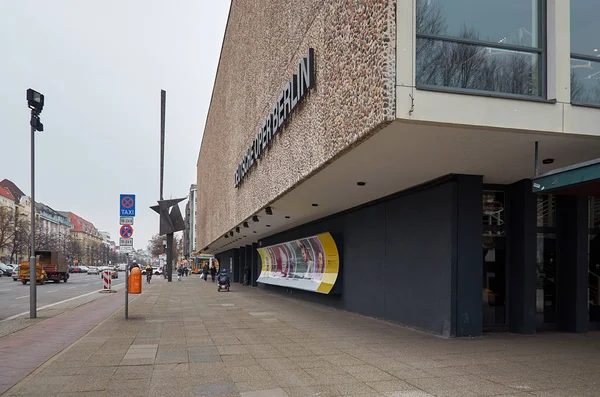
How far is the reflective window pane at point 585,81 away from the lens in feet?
26.3

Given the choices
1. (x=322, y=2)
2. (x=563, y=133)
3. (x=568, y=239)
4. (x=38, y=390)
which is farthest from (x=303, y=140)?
(x=38, y=390)

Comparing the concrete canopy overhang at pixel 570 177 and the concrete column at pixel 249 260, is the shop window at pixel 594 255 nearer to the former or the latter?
the concrete canopy overhang at pixel 570 177

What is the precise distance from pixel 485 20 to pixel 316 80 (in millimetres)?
3623

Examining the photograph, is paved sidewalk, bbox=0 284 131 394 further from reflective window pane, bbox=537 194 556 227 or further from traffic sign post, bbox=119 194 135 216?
reflective window pane, bbox=537 194 556 227

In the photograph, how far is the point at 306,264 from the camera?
2088cm

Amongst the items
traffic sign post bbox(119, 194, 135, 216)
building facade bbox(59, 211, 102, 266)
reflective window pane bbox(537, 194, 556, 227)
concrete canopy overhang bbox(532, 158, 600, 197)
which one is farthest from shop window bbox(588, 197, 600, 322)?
building facade bbox(59, 211, 102, 266)

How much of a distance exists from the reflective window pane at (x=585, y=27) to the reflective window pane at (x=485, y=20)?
602 mm

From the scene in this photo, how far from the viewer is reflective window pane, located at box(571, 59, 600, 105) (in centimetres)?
801

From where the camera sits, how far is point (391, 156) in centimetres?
909

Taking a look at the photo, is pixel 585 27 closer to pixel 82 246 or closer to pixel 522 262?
pixel 522 262

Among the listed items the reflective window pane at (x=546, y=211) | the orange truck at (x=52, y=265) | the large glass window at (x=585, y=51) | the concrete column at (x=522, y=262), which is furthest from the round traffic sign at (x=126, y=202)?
the orange truck at (x=52, y=265)

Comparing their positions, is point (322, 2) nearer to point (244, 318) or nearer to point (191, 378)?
point (191, 378)

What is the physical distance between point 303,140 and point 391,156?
2851 millimetres

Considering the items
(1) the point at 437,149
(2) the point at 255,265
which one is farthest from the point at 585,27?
(2) the point at 255,265
